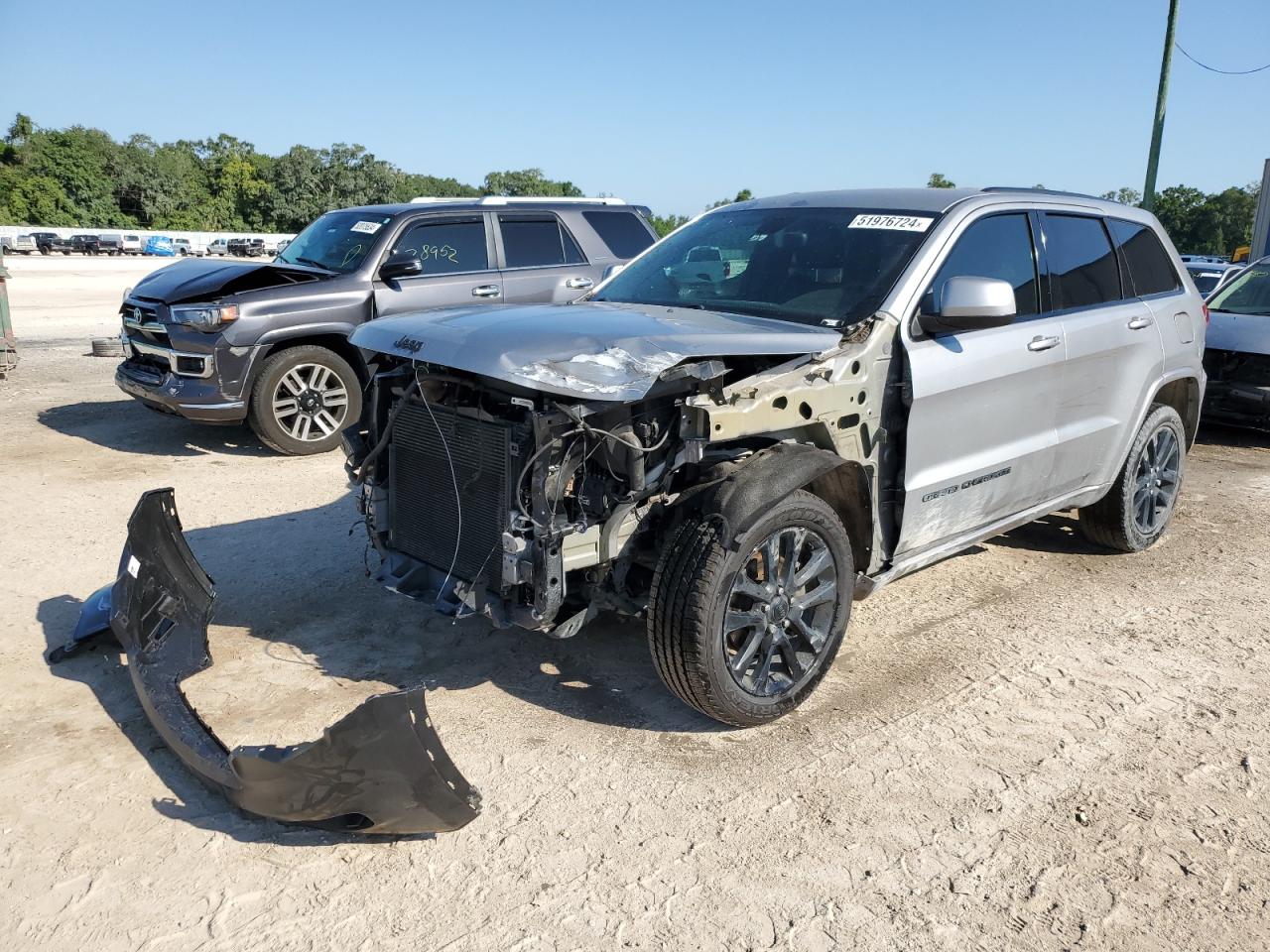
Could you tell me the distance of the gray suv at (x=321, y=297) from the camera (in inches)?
303

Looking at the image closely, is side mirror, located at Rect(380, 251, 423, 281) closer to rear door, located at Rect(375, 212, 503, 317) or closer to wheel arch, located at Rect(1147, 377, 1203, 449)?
rear door, located at Rect(375, 212, 503, 317)

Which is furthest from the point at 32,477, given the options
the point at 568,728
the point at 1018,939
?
the point at 1018,939

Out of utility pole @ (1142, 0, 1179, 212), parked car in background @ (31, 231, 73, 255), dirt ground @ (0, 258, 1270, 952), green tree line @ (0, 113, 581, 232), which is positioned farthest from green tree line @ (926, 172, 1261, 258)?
parked car in background @ (31, 231, 73, 255)

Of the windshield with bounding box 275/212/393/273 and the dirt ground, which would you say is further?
the windshield with bounding box 275/212/393/273

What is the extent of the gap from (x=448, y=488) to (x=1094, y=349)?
3.29 m

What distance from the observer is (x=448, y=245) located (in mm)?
8781

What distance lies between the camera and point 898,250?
4301 mm

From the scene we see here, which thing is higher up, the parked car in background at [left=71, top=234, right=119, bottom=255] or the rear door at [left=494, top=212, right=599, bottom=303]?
the rear door at [left=494, top=212, right=599, bottom=303]

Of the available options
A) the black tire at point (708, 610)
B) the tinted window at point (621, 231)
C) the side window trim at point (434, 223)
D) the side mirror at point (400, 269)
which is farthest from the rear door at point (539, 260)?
the black tire at point (708, 610)

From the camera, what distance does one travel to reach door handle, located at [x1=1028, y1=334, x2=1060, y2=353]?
15.1 feet

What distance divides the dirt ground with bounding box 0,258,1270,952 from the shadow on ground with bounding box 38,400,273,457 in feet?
8.10

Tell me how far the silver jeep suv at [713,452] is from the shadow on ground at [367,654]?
183 mm

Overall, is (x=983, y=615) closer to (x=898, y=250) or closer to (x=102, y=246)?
(x=898, y=250)

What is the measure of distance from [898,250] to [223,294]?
563 centimetres
